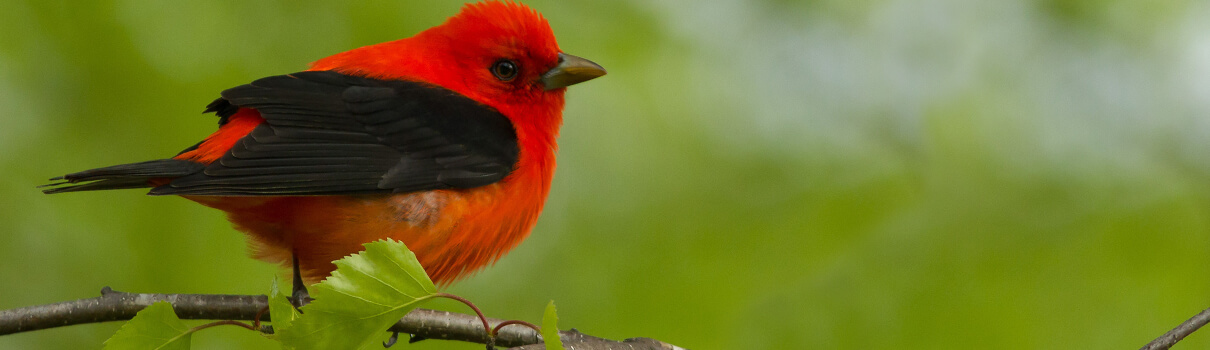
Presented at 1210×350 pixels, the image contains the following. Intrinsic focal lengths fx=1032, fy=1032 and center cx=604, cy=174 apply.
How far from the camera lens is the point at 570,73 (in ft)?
12.6

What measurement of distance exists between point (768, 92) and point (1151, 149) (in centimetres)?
164

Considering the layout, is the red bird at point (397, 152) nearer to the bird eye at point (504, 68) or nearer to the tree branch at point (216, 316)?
the bird eye at point (504, 68)

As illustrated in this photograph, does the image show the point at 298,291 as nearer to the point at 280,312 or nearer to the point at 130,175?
the point at 130,175

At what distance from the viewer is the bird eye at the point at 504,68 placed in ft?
12.7

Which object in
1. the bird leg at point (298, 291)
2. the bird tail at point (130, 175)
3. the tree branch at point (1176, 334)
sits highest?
the tree branch at point (1176, 334)

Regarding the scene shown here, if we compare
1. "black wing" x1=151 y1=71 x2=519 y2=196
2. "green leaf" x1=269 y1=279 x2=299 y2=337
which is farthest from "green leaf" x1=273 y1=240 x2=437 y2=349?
"black wing" x1=151 y1=71 x2=519 y2=196

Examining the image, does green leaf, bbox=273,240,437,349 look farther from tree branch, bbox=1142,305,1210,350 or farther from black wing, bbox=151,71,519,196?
tree branch, bbox=1142,305,1210,350

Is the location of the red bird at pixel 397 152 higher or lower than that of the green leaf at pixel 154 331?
higher

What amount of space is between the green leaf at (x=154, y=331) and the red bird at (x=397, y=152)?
45cm

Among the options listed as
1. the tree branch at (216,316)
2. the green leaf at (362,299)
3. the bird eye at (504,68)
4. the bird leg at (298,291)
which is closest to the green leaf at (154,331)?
the tree branch at (216,316)

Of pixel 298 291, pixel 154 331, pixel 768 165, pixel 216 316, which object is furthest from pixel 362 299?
pixel 768 165

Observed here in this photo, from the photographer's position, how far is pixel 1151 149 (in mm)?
4426

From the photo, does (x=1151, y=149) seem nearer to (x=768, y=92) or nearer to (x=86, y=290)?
(x=768, y=92)

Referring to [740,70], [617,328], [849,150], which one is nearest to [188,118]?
[617,328]
